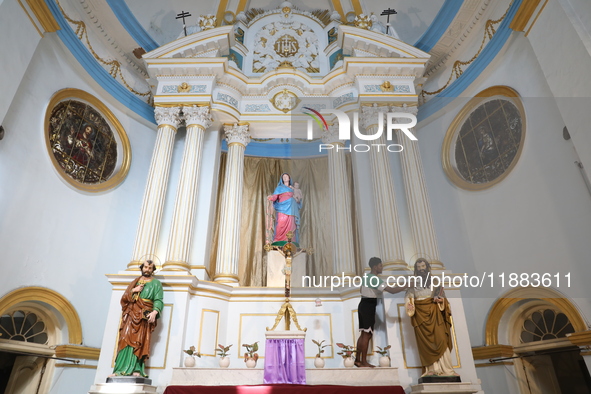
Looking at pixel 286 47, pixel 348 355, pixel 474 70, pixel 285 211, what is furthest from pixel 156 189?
pixel 474 70

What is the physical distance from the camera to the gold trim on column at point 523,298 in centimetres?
582

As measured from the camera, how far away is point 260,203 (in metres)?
10.4

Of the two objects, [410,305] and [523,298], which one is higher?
[523,298]

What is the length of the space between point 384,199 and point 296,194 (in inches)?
83.7

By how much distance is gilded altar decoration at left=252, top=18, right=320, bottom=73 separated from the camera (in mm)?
9656

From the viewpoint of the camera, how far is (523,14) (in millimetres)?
6656

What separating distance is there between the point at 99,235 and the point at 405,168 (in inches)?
229

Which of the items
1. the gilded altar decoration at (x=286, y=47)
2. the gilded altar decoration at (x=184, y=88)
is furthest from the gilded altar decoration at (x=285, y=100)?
the gilded altar decoration at (x=184, y=88)

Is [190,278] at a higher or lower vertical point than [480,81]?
lower

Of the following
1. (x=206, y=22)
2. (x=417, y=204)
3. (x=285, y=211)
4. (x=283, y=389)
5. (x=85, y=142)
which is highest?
(x=206, y=22)

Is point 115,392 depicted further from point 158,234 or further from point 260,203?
point 260,203

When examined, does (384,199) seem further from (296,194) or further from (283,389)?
(283,389)

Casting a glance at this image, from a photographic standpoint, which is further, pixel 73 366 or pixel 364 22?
pixel 364 22

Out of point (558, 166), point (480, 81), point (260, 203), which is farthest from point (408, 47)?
point (260, 203)
